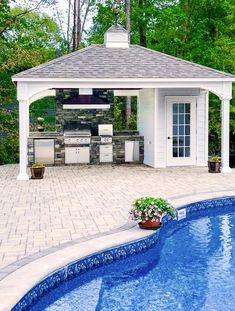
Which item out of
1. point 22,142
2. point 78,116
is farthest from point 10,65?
point 22,142

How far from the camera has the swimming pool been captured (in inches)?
205

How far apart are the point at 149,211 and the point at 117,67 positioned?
26.9ft

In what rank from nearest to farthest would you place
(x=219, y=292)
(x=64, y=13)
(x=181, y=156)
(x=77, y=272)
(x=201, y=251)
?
(x=219, y=292) < (x=77, y=272) < (x=201, y=251) < (x=181, y=156) < (x=64, y=13)

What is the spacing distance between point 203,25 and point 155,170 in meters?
10.2

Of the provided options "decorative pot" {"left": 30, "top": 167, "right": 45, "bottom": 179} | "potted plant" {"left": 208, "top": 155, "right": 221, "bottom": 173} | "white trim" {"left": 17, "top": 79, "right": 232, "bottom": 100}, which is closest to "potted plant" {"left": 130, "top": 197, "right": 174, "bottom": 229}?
"decorative pot" {"left": 30, "top": 167, "right": 45, "bottom": 179}

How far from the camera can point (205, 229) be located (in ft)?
28.3

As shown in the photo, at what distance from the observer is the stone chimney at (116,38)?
54.7 ft

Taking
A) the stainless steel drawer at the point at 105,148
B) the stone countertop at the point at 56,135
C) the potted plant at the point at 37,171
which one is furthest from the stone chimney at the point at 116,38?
the potted plant at the point at 37,171

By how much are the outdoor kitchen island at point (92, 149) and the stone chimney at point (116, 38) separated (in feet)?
9.94

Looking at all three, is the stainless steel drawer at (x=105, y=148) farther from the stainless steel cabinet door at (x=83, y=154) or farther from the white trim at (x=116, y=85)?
the white trim at (x=116, y=85)

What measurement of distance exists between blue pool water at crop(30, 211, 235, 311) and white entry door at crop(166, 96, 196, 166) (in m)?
7.95

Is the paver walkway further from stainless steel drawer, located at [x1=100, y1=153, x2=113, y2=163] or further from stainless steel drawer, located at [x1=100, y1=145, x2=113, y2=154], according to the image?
stainless steel drawer, located at [x1=100, y1=145, x2=113, y2=154]

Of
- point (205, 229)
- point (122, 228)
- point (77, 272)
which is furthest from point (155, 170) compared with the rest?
point (77, 272)

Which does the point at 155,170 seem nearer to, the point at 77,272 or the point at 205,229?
the point at 205,229
